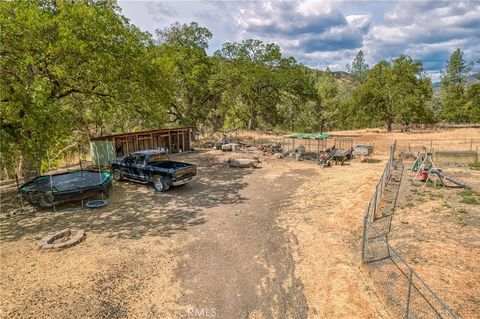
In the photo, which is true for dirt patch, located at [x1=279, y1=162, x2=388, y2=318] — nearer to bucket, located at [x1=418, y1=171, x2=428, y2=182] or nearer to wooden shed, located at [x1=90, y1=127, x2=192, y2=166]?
bucket, located at [x1=418, y1=171, x2=428, y2=182]

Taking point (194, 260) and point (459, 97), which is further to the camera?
point (459, 97)

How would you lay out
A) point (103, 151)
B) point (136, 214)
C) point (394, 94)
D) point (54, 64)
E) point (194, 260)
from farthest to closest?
point (394, 94) → point (103, 151) → point (54, 64) → point (136, 214) → point (194, 260)

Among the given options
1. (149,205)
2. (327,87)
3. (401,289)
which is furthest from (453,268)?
(327,87)

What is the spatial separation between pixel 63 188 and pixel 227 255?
8.85 metres

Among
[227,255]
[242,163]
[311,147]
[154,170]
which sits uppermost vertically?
[154,170]

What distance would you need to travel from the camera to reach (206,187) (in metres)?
15.3

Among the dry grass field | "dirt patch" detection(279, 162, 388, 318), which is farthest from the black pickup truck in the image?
"dirt patch" detection(279, 162, 388, 318)

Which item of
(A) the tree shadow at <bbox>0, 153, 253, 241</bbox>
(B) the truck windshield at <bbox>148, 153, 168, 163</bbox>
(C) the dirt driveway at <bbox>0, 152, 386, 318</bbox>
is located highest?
(B) the truck windshield at <bbox>148, 153, 168, 163</bbox>

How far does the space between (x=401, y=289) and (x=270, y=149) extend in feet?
65.5

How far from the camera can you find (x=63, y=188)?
1223 cm

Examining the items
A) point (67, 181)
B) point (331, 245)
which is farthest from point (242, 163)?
point (331, 245)

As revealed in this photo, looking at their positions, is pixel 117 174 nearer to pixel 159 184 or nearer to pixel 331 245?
pixel 159 184

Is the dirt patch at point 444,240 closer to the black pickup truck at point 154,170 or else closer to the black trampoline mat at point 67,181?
the black pickup truck at point 154,170

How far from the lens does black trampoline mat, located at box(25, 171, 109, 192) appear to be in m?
12.1
